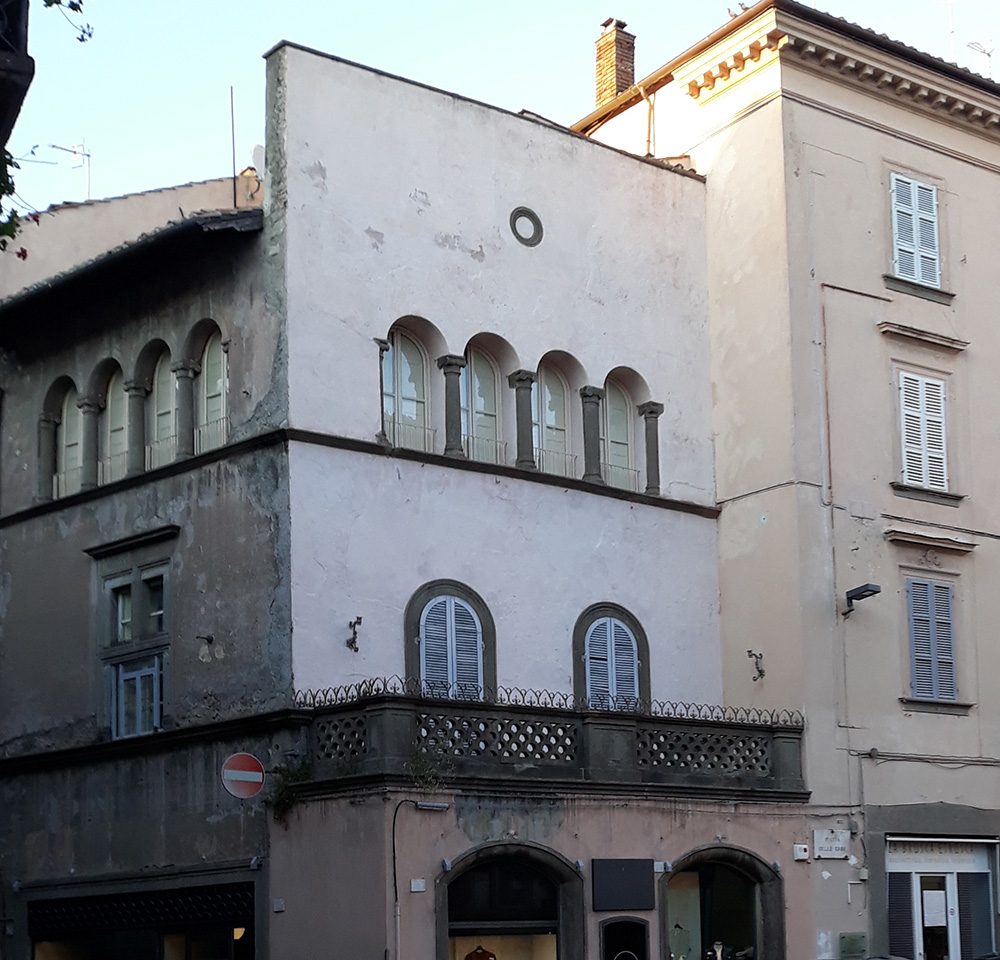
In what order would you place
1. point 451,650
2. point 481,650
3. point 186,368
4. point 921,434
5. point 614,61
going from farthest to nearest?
point 614,61 → point 921,434 → point 186,368 → point 481,650 → point 451,650

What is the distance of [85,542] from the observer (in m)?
24.8

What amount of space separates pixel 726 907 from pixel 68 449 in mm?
10838

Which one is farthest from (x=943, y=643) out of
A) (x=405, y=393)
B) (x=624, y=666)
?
(x=405, y=393)

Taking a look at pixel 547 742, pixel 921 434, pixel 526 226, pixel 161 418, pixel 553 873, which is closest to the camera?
pixel 553 873

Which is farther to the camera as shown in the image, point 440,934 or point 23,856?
point 23,856

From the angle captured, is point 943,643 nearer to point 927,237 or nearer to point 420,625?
point 927,237

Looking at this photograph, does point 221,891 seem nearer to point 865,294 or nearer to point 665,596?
point 665,596

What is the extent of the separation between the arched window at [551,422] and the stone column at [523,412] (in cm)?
20

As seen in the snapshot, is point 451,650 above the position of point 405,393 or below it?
below

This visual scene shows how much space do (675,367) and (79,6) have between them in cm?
1406

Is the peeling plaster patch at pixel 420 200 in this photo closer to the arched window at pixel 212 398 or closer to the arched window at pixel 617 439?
the arched window at pixel 212 398

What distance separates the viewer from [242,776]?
2028cm

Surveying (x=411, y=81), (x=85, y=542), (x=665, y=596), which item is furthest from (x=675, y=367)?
(x=85, y=542)

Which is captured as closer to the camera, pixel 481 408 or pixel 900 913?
pixel 481 408
